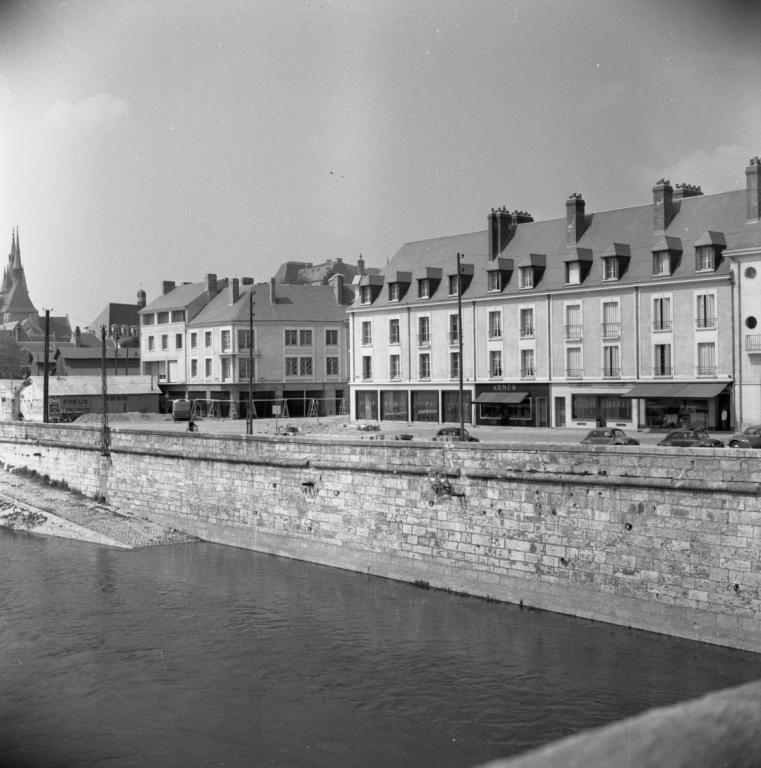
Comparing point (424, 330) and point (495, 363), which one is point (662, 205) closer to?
point (495, 363)

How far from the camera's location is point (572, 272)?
41.9m

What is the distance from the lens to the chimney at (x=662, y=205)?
4091 cm

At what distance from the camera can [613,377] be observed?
40406 mm

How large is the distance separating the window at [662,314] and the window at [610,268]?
237cm

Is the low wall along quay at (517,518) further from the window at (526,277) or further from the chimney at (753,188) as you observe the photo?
the chimney at (753,188)

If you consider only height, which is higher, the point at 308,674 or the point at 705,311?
the point at 705,311

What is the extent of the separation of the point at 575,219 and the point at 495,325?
Result: 640cm

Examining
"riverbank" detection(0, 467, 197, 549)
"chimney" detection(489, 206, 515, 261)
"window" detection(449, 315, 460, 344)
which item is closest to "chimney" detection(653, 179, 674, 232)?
"chimney" detection(489, 206, 515, 261)

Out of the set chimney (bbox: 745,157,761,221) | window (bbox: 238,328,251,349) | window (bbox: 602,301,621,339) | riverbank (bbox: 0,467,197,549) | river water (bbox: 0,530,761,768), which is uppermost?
chimney (bbox: 745,157,761,221)

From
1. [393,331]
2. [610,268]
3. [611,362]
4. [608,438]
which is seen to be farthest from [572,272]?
[608,438]

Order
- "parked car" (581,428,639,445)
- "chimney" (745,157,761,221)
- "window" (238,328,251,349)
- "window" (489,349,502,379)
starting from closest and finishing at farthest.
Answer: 1. "parked car" (581,428,639,445)
2. "chimney" (745,157,761,221)
3. "window" (489,349,502,379)
4. "window" (238,328,251,349)

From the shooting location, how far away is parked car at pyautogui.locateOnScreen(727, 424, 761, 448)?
28109mm

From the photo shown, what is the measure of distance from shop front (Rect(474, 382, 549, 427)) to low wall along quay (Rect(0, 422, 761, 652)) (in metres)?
18.2

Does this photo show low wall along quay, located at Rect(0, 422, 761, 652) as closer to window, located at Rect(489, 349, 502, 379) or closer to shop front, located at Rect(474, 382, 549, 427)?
shop front, located at Rect(474, 382, 549, 427)
